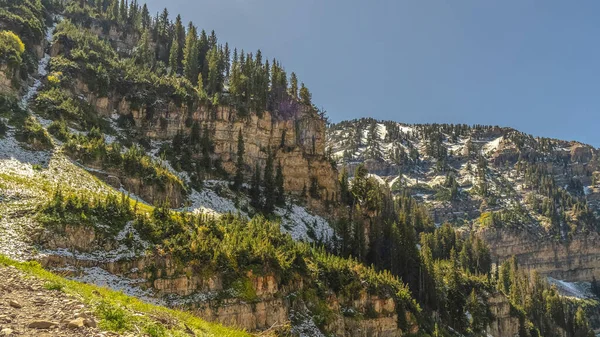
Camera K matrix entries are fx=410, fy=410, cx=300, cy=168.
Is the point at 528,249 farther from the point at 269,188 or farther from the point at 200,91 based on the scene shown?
the point at 200,91

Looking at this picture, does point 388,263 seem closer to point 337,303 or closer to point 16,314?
point 337,303

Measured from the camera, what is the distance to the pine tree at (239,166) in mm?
84431

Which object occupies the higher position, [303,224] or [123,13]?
[123,13]

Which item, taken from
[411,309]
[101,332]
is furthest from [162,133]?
[101,332]

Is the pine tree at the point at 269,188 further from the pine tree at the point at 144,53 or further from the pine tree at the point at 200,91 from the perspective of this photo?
the pine tree at the point at 144,53

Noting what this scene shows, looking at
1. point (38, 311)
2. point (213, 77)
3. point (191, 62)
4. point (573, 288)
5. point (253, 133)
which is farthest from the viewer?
point (573, 288)

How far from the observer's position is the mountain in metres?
36.3

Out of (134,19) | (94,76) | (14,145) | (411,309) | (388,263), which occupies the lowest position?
(411,309)

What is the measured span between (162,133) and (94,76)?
1719 cm

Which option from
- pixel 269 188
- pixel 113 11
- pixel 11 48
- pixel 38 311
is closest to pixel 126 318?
pixel 38 311

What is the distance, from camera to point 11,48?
66688mm

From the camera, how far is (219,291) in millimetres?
39188

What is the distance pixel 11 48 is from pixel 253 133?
46903 millimetres

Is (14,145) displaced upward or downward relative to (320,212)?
upward
